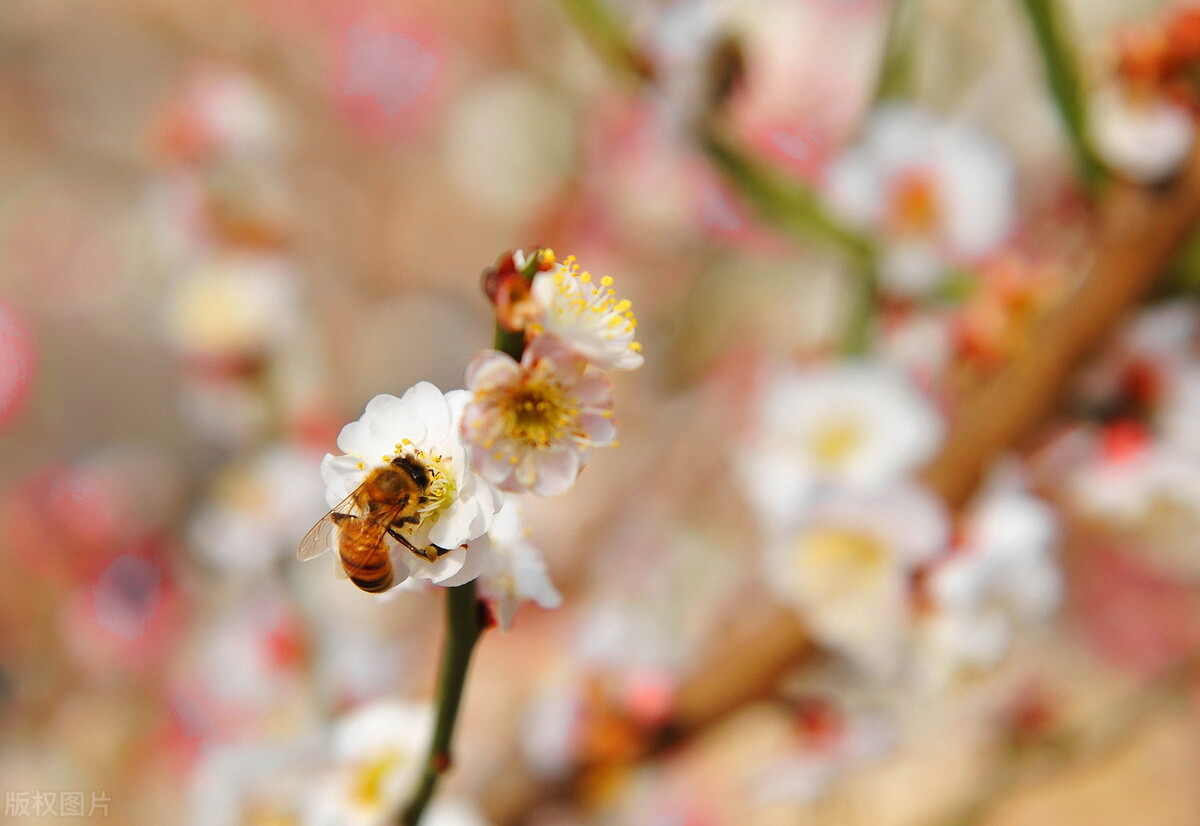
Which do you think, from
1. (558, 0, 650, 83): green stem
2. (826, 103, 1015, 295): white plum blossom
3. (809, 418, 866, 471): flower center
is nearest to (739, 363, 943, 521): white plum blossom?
(809, 418, 866, 471): flower center

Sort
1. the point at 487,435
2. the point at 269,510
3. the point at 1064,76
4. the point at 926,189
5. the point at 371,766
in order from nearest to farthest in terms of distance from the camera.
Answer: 1. the point at 487,435
2. the point at 371,766
3. the point at 1064,76
4. the point at 926,189
5. the point at 269,510

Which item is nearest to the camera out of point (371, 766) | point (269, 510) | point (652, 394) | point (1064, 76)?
point (371, 766)

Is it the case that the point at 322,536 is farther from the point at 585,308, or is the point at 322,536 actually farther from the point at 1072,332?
the point at 1072,332

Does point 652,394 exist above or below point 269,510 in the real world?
above

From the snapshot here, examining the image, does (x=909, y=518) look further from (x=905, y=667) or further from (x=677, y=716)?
(x=677, y=716)

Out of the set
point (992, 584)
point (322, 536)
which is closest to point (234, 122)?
point (322, 536)

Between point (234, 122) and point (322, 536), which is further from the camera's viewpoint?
point (234, 122)

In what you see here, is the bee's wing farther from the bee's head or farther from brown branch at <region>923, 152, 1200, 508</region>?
brown branch at <region>923, 152, 1200, 508</region>

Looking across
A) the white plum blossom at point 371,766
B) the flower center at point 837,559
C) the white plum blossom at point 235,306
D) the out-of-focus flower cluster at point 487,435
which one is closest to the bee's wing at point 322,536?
the out-of-focus flower cluster at point 487,435
